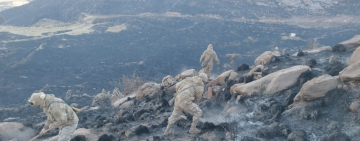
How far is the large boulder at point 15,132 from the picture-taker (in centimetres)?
961

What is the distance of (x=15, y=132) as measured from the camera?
989cm

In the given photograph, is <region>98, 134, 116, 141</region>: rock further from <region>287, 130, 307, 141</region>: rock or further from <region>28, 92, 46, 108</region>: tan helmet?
<region>287, 130, 307, 141</region>: rock

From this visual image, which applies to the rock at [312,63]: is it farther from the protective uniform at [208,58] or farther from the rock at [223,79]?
the protective uniform at [208,58]

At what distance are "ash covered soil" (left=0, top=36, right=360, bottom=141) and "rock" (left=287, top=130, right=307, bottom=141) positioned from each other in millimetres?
19

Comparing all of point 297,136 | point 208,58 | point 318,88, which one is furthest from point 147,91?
point 297,136

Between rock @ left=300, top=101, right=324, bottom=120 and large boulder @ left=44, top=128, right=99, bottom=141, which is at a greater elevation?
rock @ left=300, top=101, right=324, bottom=120

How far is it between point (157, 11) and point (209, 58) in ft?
79.7

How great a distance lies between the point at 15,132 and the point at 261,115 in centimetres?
709

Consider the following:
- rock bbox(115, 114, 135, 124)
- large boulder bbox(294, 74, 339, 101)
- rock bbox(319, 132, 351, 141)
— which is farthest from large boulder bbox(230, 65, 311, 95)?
rock bbox(115, 114, 135, 124)

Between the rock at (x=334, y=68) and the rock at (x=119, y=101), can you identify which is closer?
the rock at (x=334, y=68)

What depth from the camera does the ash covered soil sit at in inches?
287

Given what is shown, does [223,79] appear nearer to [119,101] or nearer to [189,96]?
[119,101]

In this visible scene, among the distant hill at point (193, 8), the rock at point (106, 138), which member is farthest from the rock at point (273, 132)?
the distant hill at point (193, 8)

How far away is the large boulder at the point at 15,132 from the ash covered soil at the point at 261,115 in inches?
1.2
